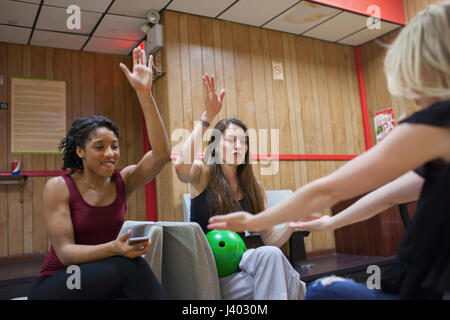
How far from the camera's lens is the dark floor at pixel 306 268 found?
3.03m

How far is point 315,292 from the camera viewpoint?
103 centimetres

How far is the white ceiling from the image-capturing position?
12.3 ft

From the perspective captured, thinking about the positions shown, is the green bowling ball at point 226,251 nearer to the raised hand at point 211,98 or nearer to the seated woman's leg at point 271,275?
the seated woman's leg at point 271,275

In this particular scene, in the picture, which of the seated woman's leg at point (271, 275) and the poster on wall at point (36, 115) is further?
the poster on wall at point (36, 115)

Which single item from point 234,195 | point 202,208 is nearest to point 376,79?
point 234,195

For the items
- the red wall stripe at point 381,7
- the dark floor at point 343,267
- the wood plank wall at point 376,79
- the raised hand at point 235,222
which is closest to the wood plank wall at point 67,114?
the dark floor at point 343,267

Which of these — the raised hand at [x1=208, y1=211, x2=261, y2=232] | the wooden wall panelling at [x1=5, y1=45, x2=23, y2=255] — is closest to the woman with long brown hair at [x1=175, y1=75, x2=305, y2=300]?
the raised hand at [x1=208, y1=211, x2=261, y2=232]

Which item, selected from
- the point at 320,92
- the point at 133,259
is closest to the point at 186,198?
the point at 133,259

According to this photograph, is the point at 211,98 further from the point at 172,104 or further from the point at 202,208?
the point at 172,104

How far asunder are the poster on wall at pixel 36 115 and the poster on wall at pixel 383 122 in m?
3.90

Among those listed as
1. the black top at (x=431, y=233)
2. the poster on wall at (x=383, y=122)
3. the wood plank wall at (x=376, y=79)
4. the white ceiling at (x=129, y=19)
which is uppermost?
the white ceiling at (x=129, y=19)

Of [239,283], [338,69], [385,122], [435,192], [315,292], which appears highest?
[338,69]

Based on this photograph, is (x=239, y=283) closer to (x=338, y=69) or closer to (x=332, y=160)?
(x=332, y=160)
